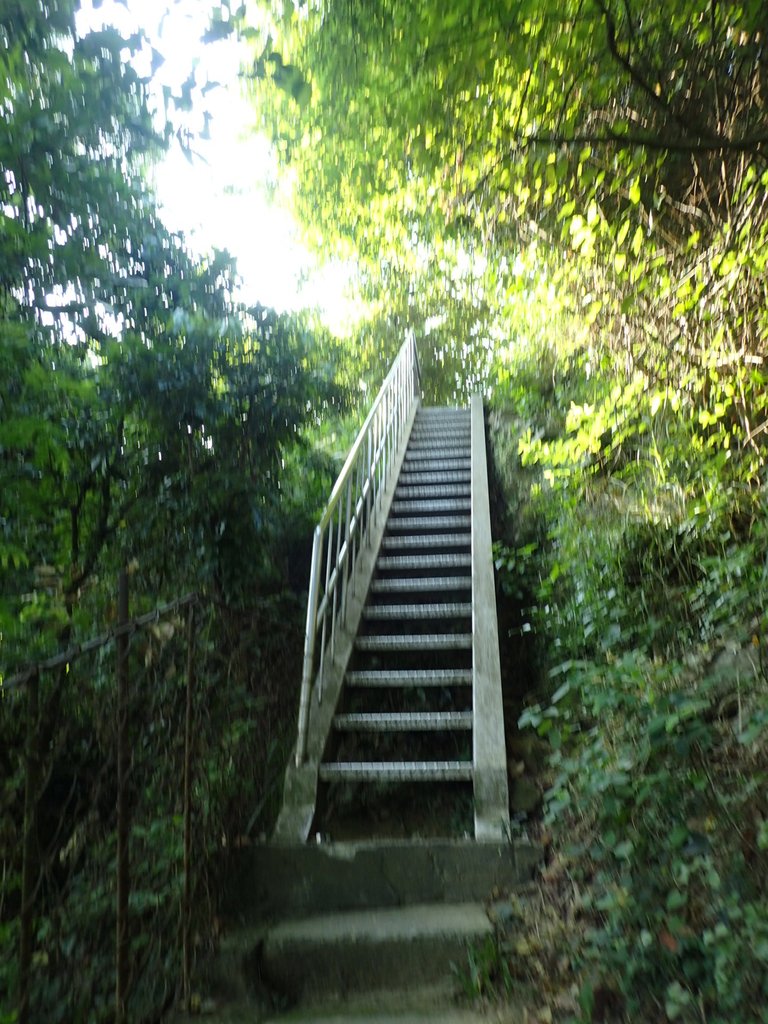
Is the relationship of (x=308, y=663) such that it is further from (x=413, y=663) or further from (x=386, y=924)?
(x=386, y=924)

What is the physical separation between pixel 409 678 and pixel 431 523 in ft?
6.33

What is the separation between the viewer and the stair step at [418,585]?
424 cm

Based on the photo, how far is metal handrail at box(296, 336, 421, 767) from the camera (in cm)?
332

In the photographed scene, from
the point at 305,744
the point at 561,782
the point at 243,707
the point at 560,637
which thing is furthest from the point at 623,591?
the point at 243,707

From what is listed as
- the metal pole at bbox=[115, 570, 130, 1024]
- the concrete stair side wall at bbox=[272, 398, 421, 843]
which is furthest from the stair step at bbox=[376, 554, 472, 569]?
the metal pole at bbox=[115, 570, 130, 1024]

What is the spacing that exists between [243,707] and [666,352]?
288 centimetres

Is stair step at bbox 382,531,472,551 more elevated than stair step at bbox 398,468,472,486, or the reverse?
stair step at bbox 398,468,472,486

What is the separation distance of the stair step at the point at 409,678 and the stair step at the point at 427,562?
1.17 m

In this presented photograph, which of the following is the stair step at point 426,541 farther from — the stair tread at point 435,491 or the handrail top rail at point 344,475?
the stair tread at point 435,491

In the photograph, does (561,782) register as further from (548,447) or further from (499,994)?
(548,447)

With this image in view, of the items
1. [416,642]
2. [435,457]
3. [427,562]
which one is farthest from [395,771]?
[435,457]

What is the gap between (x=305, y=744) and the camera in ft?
10.2

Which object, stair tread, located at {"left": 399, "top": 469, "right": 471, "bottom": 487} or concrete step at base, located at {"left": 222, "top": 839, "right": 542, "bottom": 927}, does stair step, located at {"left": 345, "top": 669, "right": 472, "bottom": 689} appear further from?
stair tread, located at {"left": 399, "top": 469, "right": 471, "bottom": 487}

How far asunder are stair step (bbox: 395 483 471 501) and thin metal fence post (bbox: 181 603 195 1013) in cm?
357
